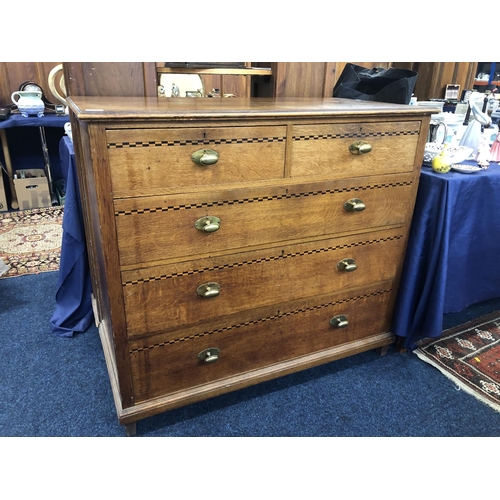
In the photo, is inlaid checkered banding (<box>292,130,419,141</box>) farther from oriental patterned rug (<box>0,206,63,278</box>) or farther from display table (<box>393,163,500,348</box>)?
oriental patterned rug (<box>0,206,63,278</box>)

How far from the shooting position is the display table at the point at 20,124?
2.98 m

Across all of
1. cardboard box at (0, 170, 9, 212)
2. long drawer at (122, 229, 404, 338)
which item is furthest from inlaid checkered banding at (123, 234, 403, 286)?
cardboard box at (0, 170, 9, 212)

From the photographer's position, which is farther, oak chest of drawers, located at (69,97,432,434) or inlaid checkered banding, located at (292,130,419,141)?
inlaid checkered banding, located at (292,130,419,141)

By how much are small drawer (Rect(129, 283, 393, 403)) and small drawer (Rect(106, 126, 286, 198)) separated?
0.47m

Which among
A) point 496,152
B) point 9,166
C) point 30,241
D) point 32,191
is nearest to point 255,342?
point 496,152

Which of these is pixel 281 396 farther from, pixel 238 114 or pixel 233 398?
pixel 238 114

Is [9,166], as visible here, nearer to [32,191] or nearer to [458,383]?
[32,191]

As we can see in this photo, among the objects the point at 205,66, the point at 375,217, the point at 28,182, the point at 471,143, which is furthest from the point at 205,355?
the point at 28,182

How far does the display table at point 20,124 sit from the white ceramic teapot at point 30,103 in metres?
0.04

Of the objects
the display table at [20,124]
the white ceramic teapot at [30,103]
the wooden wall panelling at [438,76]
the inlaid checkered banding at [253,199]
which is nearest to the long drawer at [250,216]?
the inlaid checkered banding at [253,199]

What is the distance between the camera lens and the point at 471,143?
1.86 metres

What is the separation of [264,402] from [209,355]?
321 mm

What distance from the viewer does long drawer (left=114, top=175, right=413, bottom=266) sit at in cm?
106

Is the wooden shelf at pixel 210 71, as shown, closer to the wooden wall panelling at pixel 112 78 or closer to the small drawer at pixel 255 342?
the wooden wall panelling at pixel 112 78
